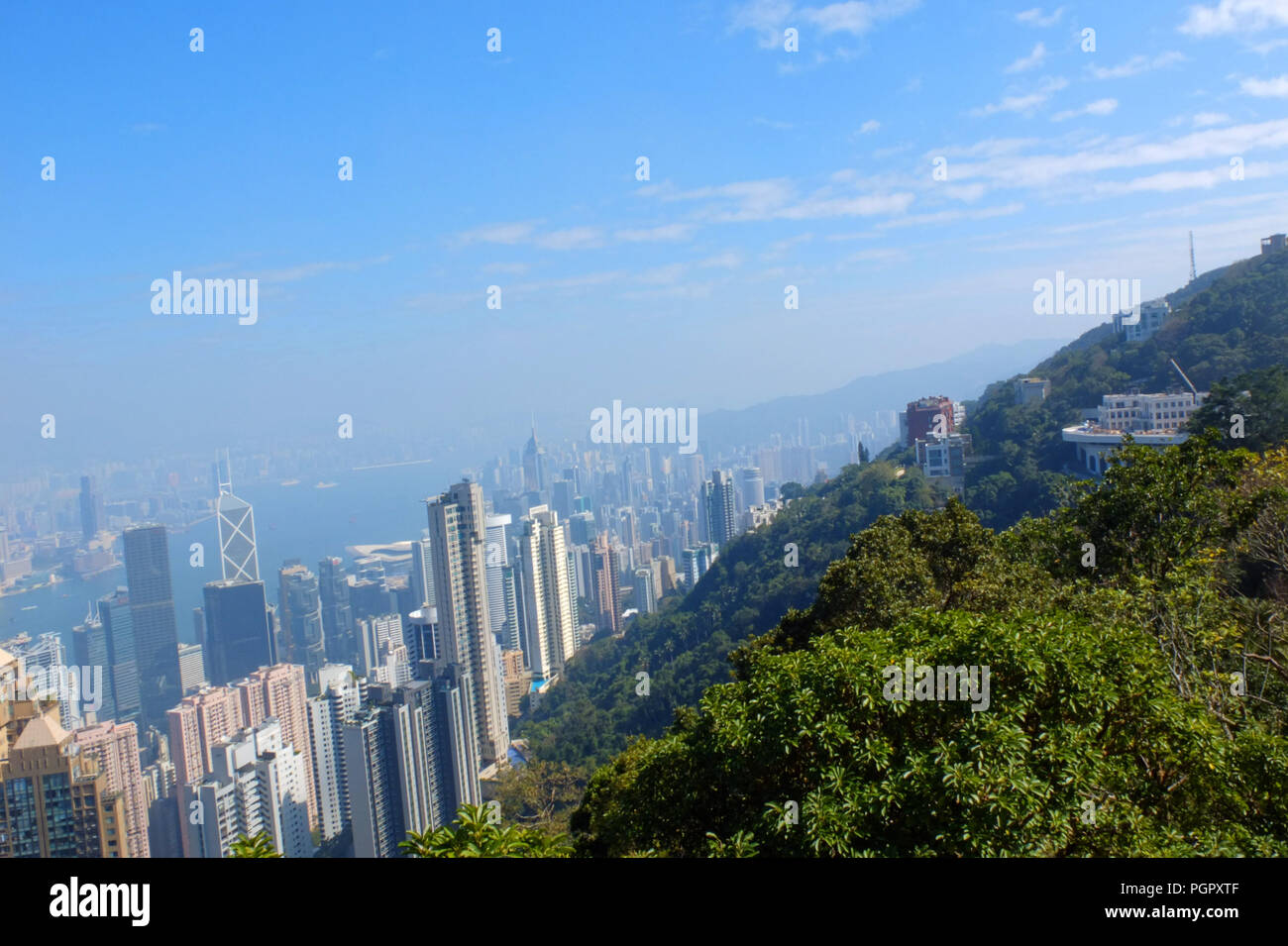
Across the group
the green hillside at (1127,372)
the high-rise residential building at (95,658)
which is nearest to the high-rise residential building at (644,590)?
the green hillside at (1127,372)

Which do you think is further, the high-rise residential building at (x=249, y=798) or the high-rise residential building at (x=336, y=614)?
the high-rise residential building at (x=336, y=614)

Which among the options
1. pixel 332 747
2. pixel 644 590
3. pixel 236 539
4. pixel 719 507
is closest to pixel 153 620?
pixel 236 539

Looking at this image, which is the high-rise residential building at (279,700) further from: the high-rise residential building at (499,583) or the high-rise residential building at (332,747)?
the high-rise residential building at (499,583)

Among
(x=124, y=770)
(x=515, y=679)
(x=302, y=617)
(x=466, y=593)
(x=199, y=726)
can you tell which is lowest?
(x=515, y=679)

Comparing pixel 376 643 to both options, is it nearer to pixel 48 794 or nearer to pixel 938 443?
pixel 48 794

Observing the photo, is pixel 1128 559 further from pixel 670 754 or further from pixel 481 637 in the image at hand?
pixel 481 637

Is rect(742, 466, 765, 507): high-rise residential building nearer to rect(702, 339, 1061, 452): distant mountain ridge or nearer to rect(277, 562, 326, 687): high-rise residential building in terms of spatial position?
rect(702, 339, 1061, 452): distant mountain ridge
